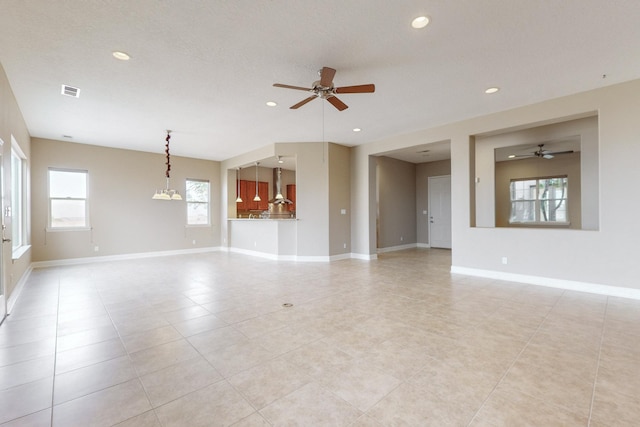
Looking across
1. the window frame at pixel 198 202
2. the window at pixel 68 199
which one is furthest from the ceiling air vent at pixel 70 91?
the window frame at pixel 198 202

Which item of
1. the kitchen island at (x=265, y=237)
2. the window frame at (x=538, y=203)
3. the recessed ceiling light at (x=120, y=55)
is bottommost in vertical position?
the kitchen island at (x=265, y=237)

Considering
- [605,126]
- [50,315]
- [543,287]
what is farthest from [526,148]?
[50,315]

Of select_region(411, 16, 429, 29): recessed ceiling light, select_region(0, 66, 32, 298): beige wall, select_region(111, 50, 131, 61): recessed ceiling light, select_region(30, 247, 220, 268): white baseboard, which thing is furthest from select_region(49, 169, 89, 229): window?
select_region(411, 16, 429, 29): recessed ceiling light

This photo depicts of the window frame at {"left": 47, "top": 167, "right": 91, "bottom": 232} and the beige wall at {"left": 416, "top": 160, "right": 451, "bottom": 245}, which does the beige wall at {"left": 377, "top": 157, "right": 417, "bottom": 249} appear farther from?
the window frame at {"left": 47, "top": 167, "right": 91, "bottom": 232}

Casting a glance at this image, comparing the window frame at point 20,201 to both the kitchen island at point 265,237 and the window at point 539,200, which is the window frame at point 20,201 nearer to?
the kitchen island at point 265,237

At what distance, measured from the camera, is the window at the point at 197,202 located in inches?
343

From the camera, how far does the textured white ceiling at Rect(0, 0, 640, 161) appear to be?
2.45 metres

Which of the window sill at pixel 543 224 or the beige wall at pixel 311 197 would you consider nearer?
the beige wall at pixel 311 197

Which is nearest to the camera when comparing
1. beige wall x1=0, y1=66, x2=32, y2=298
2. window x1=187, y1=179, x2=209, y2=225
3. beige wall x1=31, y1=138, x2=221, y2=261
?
beige wall x1=0, y1=66, x2=32, y2=298

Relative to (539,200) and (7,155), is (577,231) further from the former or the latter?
(7,155)

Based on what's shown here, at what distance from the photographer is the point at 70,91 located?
401 cm

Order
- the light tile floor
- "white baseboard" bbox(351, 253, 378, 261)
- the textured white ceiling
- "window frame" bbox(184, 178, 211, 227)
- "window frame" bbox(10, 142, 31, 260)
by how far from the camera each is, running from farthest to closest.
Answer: "window frame" bbox(184, 178, 211, 227), "white baseboard" bbox(351, 253, 378, 261), "window frame" bbox(10, 142, 31, 260), the textured white ceiling, the light tile floor

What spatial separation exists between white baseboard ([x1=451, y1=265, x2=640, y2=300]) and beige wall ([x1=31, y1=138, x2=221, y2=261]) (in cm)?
743

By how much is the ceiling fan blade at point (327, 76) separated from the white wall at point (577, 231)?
10.8 feet
